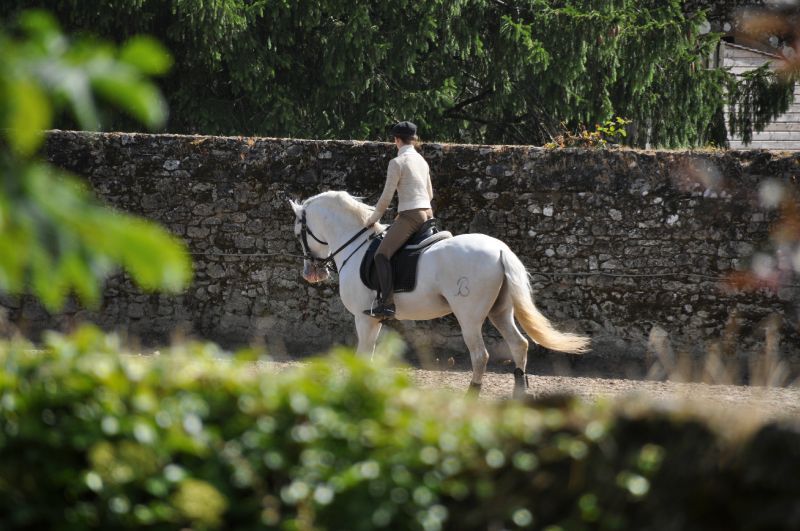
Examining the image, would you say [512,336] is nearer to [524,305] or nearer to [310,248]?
[524,305]

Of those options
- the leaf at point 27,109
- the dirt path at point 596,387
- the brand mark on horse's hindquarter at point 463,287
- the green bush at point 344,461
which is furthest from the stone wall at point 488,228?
the leaf at point 27,109

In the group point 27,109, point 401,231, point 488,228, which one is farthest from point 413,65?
point 27,109

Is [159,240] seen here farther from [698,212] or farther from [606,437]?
[698,212]

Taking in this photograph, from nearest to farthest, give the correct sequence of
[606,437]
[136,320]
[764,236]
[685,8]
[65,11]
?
1. [606,437]
2. [764,236]
3. [136,320]
4. [65,11]
5. [685,8]

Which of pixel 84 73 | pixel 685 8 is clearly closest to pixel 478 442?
pixel 84 73

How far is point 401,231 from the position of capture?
9641mm

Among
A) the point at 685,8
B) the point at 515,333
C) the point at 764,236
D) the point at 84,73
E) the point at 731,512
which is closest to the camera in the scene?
the point at 84,73

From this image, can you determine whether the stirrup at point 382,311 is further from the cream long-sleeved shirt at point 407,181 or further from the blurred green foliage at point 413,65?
the blurred green foliage at point 413,65

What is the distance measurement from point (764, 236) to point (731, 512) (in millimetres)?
9071

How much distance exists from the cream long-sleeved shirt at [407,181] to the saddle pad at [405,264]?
0.27m

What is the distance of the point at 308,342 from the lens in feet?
41.2

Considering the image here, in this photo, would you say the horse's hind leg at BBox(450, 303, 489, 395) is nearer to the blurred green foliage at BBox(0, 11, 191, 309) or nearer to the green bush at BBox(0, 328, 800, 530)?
the green bush at BBox(0, 328, 800, 530)

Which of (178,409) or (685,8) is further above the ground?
(685,8)

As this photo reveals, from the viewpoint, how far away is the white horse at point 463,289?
929cm
